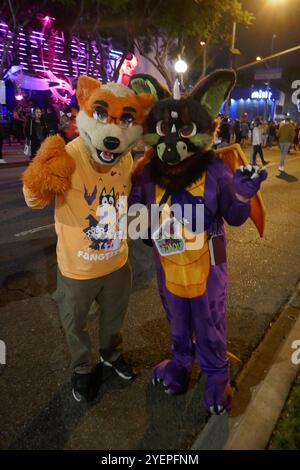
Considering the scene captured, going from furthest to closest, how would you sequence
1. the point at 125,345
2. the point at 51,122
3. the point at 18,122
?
the point at 18,122 < the point at 51,122 < the point at 125,345

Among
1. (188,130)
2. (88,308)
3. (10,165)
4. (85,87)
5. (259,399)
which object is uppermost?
(85,87)

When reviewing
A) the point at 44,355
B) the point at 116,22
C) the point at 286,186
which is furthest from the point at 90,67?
→ the point at 44,355

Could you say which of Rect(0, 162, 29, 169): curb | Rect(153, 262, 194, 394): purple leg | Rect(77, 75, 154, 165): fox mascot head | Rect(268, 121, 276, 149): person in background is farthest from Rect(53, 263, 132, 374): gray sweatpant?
Rect(268, 121, 276, 149): person in background

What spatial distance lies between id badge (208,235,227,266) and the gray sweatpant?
1.94 ft

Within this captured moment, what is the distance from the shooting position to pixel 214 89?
2.21 meters

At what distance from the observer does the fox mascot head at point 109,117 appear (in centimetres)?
208

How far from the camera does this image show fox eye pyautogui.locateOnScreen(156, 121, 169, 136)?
215cm

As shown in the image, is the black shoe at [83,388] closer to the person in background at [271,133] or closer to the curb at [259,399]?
the curb at [259,399]

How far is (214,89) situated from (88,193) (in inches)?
37.9

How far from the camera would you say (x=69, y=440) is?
84.3 inches

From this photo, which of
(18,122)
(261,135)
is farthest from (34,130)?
(261,135)

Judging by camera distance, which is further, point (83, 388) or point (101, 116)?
point (83, 388)

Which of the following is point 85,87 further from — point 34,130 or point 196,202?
point 34,130

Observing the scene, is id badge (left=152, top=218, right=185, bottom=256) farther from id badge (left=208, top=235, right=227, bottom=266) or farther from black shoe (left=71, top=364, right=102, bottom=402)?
black shoe (left=71, top=364, right=102, bottom=402)
